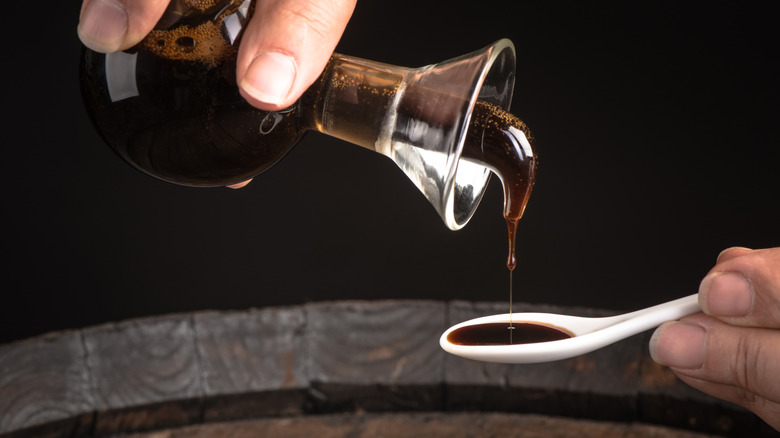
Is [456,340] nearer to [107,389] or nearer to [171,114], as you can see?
[171,114]

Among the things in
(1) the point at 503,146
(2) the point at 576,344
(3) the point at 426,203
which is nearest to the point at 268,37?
(1) the point at 503,146

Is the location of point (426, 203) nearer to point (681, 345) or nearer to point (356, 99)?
point (681, 345)

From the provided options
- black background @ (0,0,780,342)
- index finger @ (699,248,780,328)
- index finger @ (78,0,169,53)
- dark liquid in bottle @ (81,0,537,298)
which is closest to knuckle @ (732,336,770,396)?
index finger @ (699,248,780,328)

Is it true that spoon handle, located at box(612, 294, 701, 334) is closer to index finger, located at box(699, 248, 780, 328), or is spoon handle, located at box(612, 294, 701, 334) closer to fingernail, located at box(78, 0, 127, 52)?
index finger, located at box(699, 248, 780, 328)

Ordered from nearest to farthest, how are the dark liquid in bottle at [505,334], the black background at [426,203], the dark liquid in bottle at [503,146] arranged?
1. the dark liquid in bottle at [503,146]
2. the dark liquid in bottle at [505,334]
3. the black background at [426,203]

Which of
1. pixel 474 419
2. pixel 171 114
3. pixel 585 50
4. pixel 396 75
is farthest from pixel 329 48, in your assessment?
pixel 585 50

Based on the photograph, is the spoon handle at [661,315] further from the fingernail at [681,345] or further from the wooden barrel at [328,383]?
the wooden barrel at [328,383]

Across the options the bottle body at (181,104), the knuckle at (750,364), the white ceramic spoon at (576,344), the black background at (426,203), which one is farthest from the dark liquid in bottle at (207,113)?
the black background at (426,203)
